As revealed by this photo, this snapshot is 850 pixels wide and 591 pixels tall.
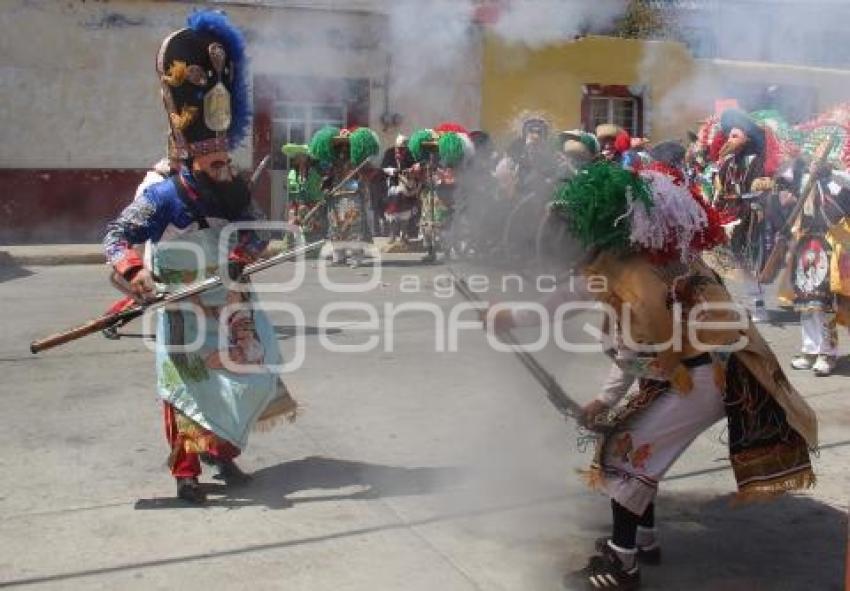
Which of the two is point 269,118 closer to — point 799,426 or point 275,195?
point 275,195

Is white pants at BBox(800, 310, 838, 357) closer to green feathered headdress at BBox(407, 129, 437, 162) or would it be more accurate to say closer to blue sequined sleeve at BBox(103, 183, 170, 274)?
blue sequined sleeve at BBox(103, 183, 170, 274)

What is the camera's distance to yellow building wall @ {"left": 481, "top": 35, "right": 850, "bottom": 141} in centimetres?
1161

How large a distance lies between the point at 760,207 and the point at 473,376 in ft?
10.6

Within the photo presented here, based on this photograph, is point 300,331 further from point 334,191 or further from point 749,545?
point 749,545

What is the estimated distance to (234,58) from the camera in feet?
15.0

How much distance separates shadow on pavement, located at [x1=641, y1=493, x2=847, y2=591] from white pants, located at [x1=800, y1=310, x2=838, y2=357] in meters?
2.62

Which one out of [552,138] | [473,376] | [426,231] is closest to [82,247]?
[426,231]

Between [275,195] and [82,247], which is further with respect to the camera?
[275,195]

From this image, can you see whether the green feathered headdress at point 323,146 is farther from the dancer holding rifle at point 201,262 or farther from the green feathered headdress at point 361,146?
the dancer holding rifle at point 201,262

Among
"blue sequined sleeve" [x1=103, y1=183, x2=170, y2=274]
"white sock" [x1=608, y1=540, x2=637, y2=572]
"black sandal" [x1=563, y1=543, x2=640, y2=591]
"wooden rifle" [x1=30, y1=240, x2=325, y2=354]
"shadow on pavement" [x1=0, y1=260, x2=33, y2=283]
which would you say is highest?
"blue sequined sleeve" [x1=103, y1=183, x2=170, y2=274]

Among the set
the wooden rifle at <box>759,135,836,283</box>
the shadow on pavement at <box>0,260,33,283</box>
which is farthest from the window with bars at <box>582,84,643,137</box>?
the wooden rifle at <box>759,135,836,283</box>

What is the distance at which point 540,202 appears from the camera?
6398 mm

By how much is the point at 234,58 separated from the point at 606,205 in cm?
200

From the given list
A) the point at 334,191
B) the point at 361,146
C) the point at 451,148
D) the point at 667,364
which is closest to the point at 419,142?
the point at 451,148
